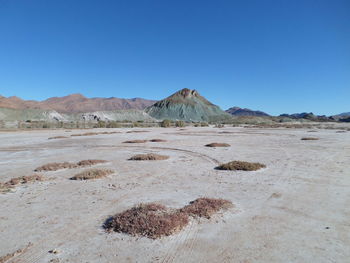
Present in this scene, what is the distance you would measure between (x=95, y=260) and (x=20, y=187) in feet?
19.9

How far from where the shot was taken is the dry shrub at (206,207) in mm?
5520

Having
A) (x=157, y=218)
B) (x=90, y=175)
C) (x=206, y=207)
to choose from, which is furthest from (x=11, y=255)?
(x=90, y=175)

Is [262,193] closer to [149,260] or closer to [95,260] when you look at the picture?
[149,260]

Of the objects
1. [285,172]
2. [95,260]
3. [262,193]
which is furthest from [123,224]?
[285,172]

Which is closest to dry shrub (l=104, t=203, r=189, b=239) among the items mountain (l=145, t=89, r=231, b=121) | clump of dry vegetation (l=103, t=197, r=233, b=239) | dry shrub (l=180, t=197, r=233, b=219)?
clump of dry vegetation (l=103, t=197, r=233, b=239)

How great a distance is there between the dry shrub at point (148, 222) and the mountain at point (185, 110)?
158 m

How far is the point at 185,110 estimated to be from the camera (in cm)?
17462

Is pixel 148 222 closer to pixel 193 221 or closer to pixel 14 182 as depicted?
pixel 193 221

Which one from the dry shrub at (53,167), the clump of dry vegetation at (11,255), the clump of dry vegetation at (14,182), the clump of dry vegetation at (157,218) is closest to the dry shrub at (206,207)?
the clump of dry vegetation at (157,218)

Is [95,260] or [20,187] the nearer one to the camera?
[95,260]

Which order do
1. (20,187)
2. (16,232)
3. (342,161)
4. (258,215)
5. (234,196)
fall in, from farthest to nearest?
(342,161) → (20,187) → (234,196) → (258,215) → (16,232)

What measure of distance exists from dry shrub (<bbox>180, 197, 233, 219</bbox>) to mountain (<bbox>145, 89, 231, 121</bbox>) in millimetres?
157468

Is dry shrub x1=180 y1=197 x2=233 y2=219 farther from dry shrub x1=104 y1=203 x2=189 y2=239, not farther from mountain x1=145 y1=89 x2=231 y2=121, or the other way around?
mountain x1=145 y1=89 x2=231 y2=121

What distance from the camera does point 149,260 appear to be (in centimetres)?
378
